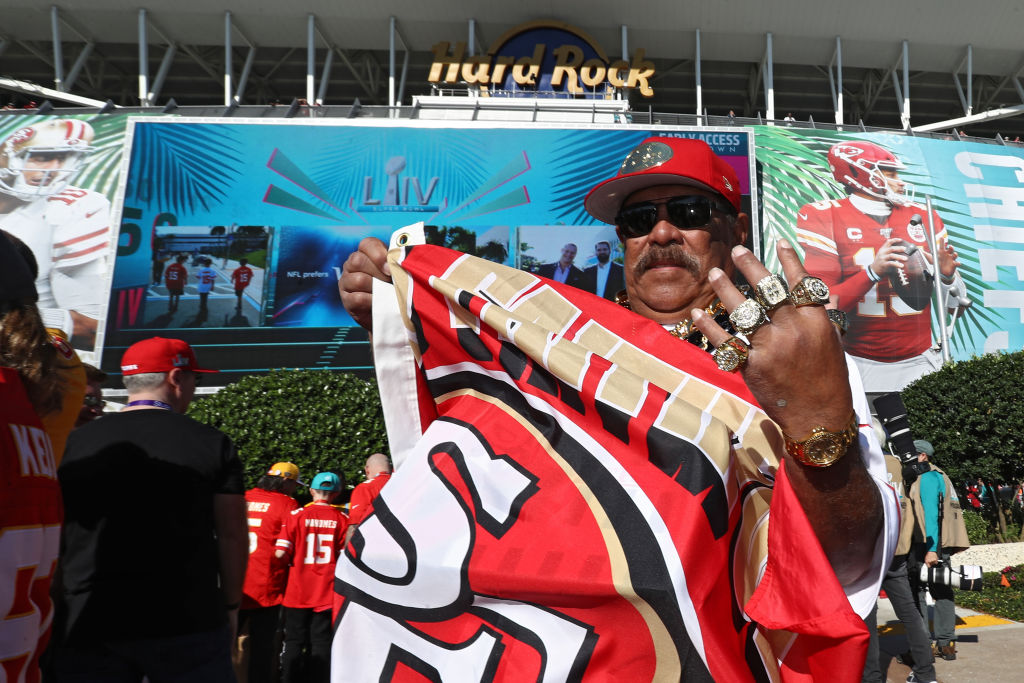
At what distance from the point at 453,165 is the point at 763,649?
2154cm

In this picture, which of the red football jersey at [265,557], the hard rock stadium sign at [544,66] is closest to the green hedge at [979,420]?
the red football jersey at [265,557]

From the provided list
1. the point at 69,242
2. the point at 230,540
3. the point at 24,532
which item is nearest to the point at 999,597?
the point at 230,540

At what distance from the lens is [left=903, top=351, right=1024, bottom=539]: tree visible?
13766 millimetres

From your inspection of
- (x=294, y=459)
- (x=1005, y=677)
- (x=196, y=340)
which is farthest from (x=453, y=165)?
(x=1005, y=677)

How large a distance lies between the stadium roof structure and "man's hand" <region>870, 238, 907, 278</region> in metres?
7.49

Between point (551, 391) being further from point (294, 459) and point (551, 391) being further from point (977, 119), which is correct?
point (977, 119)

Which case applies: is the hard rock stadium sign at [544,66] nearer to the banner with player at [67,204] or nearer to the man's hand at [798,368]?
the banner with player at [67,204]

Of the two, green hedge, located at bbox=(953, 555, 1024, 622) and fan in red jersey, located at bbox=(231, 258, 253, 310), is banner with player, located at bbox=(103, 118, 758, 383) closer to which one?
fan in red jersey, located at bbox=(231, 258, 253, 310)

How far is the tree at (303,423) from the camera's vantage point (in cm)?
1163

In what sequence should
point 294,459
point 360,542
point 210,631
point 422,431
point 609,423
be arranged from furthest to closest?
point 294,459
point 210,631
point 422,431
point 360,542
point 609,423

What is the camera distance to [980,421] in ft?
45.9

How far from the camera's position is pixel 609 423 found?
1587 mm

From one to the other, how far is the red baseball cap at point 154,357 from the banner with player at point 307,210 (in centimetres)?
1678

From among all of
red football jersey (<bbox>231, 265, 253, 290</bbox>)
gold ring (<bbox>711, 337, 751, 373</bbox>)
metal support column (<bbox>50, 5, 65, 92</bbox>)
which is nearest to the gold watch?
gold ring (<bbox>711, 337, 751, 373</bbox>)
